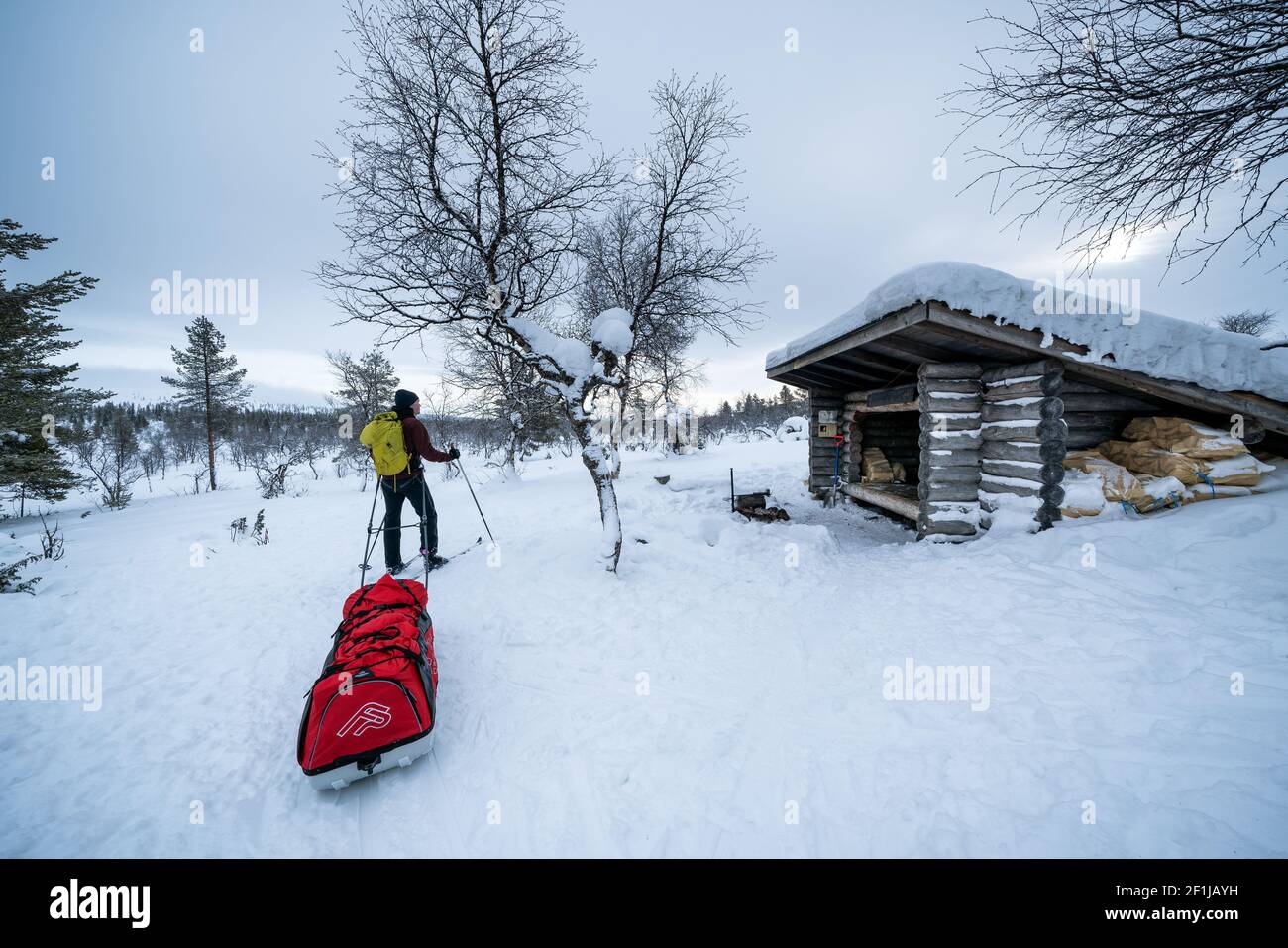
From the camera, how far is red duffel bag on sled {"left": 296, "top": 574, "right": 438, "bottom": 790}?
2555 mm

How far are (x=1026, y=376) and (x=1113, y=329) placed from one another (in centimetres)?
85

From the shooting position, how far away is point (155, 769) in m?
2.86

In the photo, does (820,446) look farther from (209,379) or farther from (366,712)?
(209,379)

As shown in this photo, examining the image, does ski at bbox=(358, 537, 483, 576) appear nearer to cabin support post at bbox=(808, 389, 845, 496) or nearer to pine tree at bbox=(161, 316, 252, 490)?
cabin support post at bbox=(808, 389, 845, 496)

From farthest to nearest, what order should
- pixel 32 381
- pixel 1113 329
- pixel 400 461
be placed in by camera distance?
pixel 32 381
pixel 400 461
pixel 1113 329

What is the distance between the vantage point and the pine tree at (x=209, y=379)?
21.1 meters

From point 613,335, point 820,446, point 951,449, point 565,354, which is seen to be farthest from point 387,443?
point 820,446

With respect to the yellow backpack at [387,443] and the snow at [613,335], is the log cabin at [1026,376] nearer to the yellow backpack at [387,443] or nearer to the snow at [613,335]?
the snow at [613,335]

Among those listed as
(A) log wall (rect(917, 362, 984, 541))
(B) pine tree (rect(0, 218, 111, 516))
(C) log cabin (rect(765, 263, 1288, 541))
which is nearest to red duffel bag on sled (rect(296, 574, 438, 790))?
(C) log cabin (rect(765, 263, 1288, 541))

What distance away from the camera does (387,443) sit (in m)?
5.49

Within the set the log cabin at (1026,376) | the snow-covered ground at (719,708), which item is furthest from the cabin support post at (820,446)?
the snow-covered ground at (719,708)

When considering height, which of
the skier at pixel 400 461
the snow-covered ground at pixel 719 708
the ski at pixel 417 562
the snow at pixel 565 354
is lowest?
the snow-covered ground at pixel 719 708

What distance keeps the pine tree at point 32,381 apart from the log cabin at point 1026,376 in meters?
19.9
